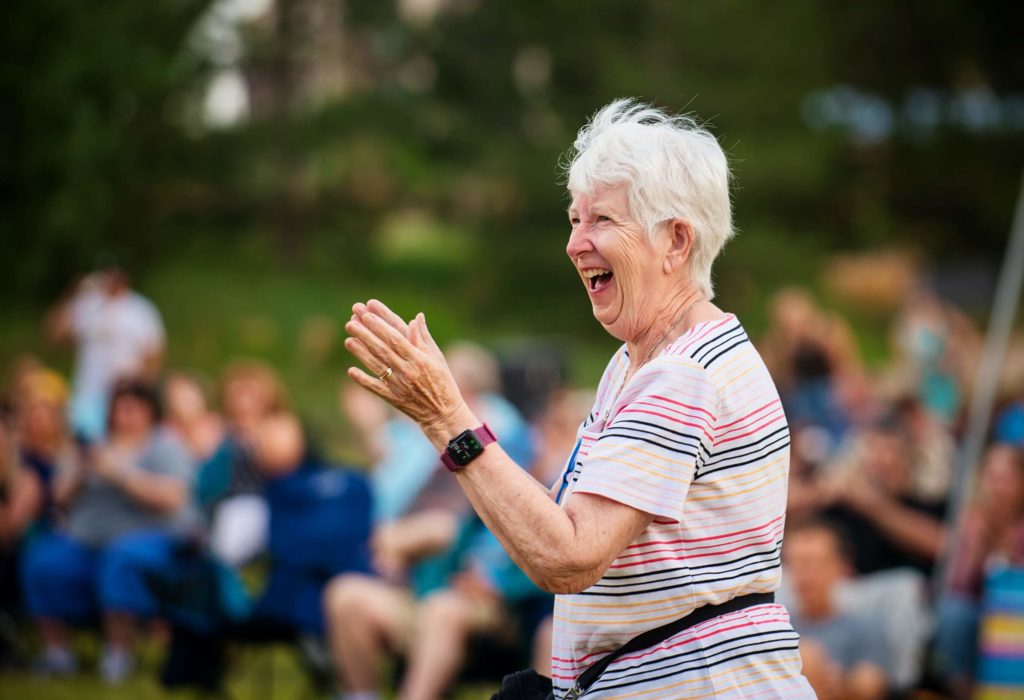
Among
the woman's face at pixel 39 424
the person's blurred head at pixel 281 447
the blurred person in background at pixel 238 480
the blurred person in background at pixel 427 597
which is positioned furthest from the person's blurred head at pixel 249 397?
the woman's face at pixel 39 424

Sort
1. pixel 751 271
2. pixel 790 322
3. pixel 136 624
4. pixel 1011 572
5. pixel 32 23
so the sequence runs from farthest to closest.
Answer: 1. pixel 751 271
2. pixel 32 23
3. pixel 790 322
4. pixel 136 624
5. pixel 1011 572

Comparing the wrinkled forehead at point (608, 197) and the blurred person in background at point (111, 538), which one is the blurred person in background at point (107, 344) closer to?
the blurred person in background at point (111, 538)

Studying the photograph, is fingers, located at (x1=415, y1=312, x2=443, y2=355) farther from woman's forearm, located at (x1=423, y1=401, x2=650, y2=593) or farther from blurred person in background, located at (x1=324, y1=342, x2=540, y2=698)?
blurred person in background, located at (x1=324, y1=342, x2=540, y2=698)

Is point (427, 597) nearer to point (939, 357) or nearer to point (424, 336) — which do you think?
point (424, 336)

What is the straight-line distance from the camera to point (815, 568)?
4.76 m

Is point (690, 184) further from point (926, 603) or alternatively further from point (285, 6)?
point (285, 6)

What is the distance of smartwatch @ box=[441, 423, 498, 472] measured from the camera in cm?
182

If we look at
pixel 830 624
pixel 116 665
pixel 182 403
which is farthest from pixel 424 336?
pixel 182 403

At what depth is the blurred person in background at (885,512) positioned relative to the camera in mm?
5574

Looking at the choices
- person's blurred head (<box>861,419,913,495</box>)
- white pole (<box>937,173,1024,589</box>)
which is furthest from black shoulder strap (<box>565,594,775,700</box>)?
person's blurred head (<box>861,419,913,495</box>)

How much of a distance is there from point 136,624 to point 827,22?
38.4 feet

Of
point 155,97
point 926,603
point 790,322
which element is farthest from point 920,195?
point 926,603

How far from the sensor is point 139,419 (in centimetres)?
692

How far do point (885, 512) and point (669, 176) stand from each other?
13.1ft
